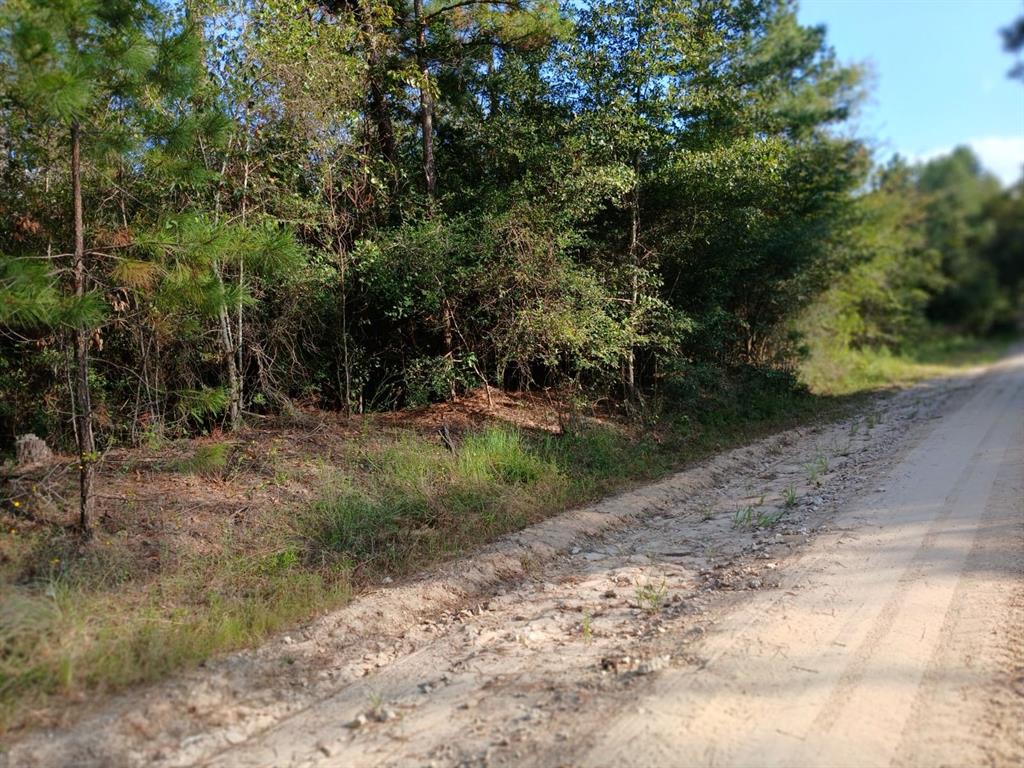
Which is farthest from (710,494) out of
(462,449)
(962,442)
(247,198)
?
(247,198)

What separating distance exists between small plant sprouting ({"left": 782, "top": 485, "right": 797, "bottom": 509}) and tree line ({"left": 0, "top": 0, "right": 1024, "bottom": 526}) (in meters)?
3.30

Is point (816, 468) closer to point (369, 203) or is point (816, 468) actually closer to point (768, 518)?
point (768, 518)

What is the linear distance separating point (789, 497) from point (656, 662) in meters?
4.51

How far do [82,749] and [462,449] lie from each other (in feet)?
18.9

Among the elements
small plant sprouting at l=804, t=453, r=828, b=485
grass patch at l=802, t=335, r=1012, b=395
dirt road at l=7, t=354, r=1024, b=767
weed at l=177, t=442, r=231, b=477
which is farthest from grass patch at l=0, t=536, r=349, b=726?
grass patch at l=802, t=335, r=1012, b=395

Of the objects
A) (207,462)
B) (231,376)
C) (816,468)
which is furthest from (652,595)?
(231,376)

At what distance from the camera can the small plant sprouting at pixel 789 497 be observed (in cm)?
826

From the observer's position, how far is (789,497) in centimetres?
848

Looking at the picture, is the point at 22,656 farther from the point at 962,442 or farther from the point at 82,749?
the point at 962,442

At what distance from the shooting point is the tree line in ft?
21.0

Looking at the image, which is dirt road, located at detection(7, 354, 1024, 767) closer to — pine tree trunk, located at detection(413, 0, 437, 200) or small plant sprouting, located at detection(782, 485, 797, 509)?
small plant sprouting, located at detection(782, 485, 797, 509)

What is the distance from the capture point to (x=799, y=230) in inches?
610

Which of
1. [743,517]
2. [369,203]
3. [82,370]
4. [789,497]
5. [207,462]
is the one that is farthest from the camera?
[369,203]

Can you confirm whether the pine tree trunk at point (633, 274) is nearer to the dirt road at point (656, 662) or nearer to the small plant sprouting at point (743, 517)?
the small plant sprouting at point (743, 517)
